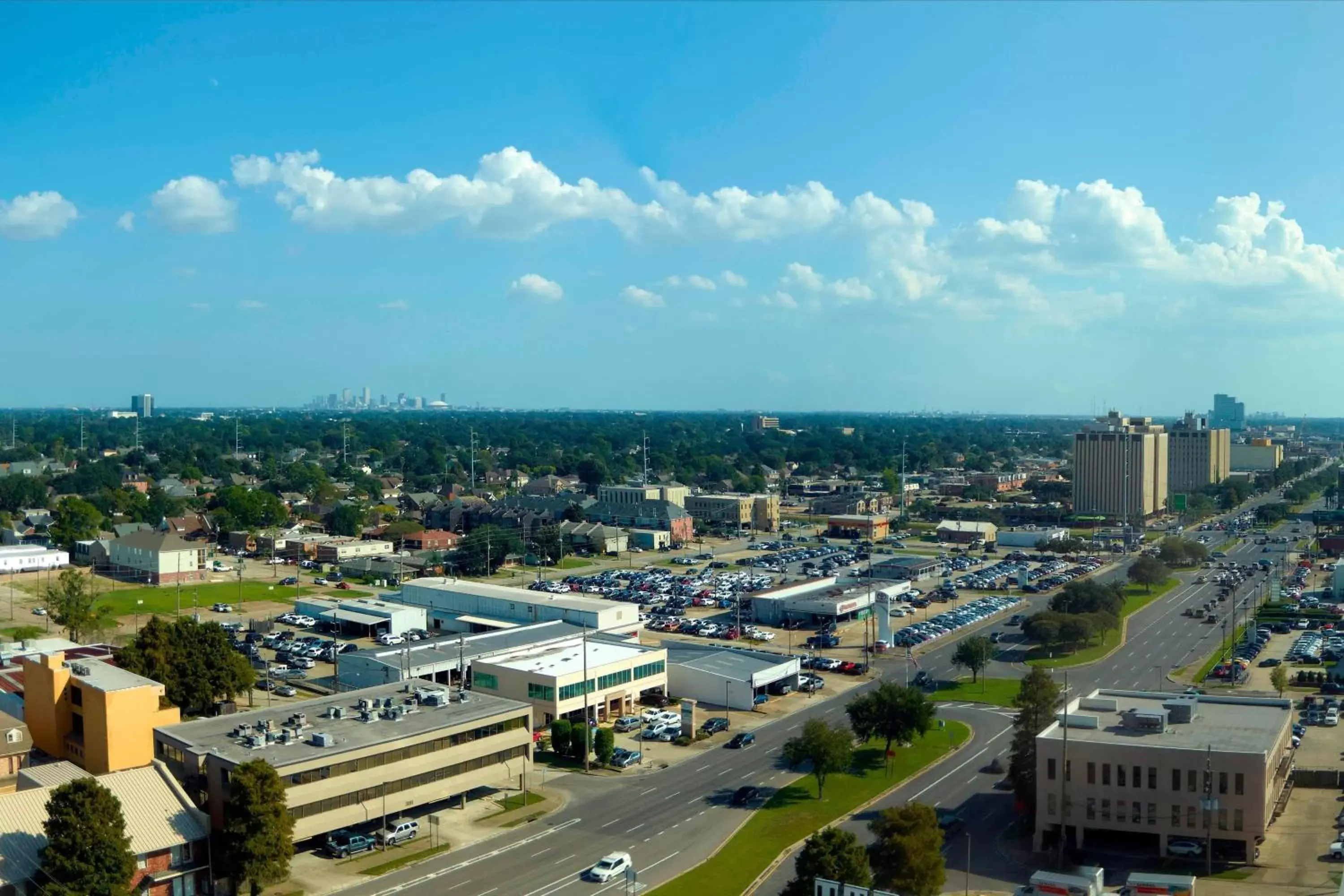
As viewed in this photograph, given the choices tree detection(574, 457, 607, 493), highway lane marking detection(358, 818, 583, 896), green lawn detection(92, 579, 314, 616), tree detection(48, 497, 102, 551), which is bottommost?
highway lane marking detection(358, 818, 583, 896)

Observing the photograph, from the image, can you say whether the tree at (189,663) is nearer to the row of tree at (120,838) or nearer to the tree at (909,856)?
the row of tree at (120,838)

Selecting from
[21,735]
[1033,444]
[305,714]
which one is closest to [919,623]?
[305,714]

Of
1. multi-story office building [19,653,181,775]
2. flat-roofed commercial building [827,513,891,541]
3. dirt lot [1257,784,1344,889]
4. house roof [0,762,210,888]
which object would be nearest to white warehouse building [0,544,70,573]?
multi-story office building [19,653,181,775]

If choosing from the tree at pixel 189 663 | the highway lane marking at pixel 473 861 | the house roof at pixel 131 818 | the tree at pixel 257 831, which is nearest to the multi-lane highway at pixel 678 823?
the highway lane marking at pixel 473 861

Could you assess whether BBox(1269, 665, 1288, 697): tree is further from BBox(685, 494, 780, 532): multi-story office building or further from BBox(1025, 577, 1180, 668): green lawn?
BBox(685, 494, 780, 532): multi-story office building

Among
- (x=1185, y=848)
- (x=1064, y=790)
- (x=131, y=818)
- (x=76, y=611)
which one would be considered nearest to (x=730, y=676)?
(x=1064, y=790)

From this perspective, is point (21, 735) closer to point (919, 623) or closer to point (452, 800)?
point (452, 800)
